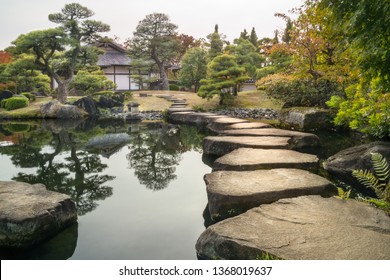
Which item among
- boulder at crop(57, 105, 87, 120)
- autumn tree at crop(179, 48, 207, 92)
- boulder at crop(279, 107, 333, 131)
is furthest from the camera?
autumn tree at crop(179, 48, 207, 92)

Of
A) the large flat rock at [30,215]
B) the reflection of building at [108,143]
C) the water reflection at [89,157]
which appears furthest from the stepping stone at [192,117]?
the large flat rock at [30,215]

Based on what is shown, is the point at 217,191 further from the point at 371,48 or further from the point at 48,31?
the point at 48,31

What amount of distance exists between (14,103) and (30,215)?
2038 cm

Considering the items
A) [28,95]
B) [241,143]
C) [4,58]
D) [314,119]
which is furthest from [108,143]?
[4,58]

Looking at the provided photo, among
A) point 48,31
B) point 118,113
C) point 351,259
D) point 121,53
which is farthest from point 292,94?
point 121,53

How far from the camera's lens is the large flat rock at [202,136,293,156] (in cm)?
652

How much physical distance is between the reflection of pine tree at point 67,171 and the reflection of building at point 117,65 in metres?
24.3

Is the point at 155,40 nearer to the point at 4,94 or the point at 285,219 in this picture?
the point at 4,94

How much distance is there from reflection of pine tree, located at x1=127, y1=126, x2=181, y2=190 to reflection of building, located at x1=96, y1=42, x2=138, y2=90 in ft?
75.3

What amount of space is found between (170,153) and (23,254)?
5.35 metres

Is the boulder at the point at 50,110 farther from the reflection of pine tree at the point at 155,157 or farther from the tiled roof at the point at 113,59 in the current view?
the tiled roof at the point at 113,59

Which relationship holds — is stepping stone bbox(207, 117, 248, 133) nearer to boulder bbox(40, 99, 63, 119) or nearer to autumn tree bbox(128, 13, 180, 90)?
boulder bbox(40, 99, 63, 119)

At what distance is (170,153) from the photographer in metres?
8.34

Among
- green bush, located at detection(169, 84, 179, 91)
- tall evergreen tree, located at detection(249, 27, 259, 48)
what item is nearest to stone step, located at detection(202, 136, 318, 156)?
green bush, located at detection(169, 84, 179, 91)
